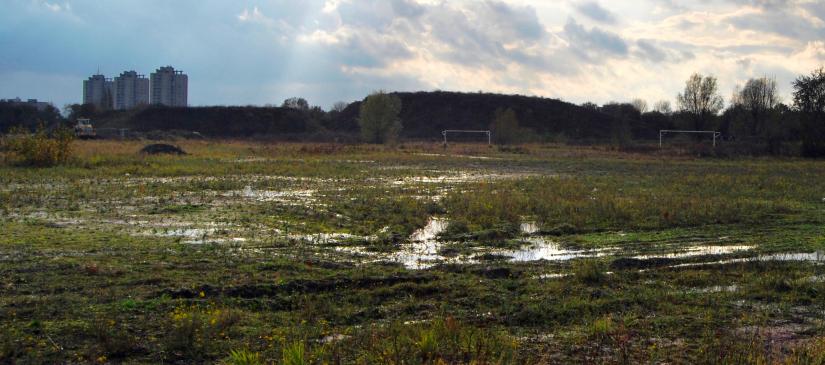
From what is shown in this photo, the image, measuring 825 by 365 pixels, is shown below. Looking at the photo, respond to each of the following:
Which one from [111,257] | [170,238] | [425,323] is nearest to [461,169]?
[170,238]

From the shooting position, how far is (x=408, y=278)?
10.3 m

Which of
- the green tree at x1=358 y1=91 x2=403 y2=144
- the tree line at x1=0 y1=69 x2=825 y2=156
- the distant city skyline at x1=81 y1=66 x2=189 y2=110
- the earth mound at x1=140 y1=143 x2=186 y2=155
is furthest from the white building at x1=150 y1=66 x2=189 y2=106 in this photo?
the earth mound at x1=140 y1=143 x2=186 y2=155

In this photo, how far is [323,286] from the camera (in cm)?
973

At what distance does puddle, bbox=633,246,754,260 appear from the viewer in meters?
12.3

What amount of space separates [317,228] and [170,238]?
3.06 m

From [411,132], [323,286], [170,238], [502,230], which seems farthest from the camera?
[411,132]

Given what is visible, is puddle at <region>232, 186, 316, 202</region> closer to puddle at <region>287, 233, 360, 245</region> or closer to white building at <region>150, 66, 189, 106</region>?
puddle at <region>287, 233, 360, 245</region>

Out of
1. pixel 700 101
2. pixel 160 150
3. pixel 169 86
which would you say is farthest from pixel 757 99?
pixel 169 86

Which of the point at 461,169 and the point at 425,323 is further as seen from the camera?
the point at 461,169

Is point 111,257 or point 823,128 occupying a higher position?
point 823,128

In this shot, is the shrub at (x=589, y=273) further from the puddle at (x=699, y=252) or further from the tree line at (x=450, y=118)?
the tree line at (x=450, y=118)

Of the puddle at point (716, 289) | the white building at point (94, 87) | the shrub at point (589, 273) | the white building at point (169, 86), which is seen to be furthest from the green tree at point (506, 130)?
the white building at point (94, 87)

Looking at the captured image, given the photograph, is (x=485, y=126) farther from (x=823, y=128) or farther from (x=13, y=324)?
(x=13, y=324)

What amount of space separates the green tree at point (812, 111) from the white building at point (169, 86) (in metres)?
143
